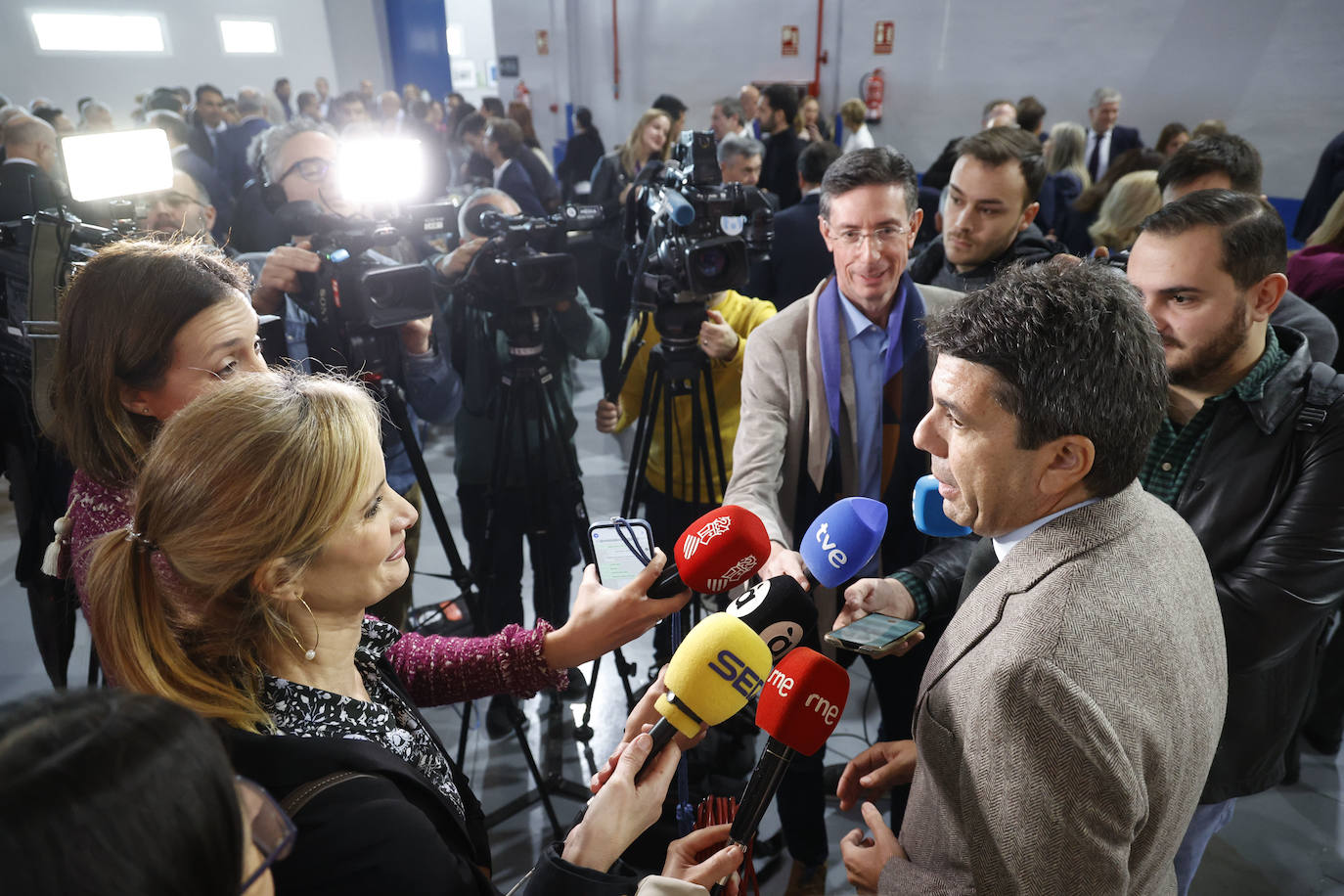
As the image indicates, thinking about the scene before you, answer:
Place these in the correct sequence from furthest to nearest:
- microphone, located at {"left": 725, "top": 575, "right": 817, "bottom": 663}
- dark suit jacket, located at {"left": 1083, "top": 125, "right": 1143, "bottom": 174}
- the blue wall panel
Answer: the blue wall panel < dark suit jacket, located at {"left": 1083, "top": 125, "right": 1143, "bottom": 174} < microphone, located at {"left": 725, "top": 575, "right": 817, "bottom": 663}

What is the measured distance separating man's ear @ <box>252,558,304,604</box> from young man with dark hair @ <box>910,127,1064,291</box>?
82.0 inches

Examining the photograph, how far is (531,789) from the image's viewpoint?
233 cm

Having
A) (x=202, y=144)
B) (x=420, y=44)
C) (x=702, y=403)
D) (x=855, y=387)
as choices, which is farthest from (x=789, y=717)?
(x=420, y=44)

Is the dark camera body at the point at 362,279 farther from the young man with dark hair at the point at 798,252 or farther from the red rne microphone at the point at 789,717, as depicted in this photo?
the young man with dark hair at the point at 798,252

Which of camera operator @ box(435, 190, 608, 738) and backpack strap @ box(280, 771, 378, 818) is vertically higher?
backpack strap @ box(280, 771, 378, 818)

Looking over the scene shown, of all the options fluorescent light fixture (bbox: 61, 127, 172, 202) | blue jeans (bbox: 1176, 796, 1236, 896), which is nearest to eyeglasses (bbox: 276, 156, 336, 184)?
fluorescent light fixture (bbox: 61, 127, 172, 202)

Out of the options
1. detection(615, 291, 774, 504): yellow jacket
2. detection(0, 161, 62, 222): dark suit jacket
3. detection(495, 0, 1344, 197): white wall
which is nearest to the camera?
detection(615, 291, 774, 504): yellow jacket

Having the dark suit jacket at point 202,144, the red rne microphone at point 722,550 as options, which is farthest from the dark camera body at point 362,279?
the dark suit jacket at point 202,144

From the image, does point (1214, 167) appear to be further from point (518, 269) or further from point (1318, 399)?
point (518, 269)

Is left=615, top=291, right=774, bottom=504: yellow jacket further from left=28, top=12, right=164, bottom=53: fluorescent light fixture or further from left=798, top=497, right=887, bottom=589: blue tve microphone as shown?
left=28, top=12, right=164, bottom=53: fluorescent light fixture

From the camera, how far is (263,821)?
1.96ft

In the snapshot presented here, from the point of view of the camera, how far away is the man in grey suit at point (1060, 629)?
2.74 feet

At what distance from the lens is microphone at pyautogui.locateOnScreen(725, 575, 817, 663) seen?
42.3 inches

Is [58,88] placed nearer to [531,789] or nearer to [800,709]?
[531,789]
